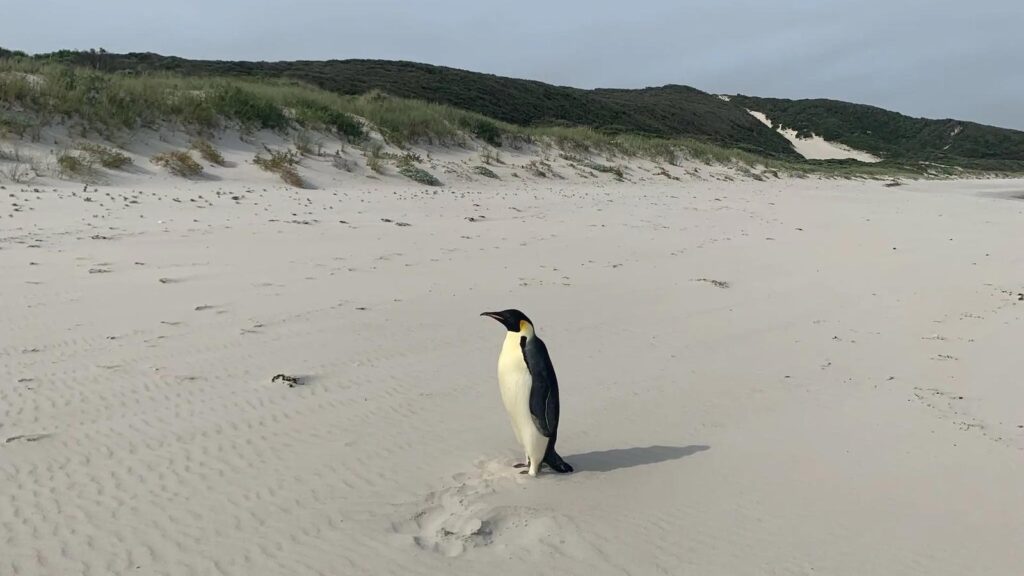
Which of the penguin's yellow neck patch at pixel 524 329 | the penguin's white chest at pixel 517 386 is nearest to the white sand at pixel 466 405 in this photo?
the penguin's white chest at pixel 517 386

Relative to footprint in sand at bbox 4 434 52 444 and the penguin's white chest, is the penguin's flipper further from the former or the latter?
footprint in sand at bbox 4 434 52 444

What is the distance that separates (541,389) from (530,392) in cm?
6

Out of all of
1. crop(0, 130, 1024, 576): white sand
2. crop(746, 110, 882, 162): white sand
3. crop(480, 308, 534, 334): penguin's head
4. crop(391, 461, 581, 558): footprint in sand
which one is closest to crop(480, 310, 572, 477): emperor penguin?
crop(480, 308, 534, 334): penguin's head

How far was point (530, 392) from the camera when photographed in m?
3.70

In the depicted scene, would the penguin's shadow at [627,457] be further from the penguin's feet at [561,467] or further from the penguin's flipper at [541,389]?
the penguin's flipper at [541,389]

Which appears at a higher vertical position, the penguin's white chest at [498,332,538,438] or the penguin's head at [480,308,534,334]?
the penguin's head at [480,308,534,334]

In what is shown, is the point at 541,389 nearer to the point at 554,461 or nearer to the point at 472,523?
the point at 554,461

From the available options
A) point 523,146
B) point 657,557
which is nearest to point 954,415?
point 657,557

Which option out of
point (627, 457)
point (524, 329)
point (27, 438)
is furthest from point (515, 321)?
point (27, 438)

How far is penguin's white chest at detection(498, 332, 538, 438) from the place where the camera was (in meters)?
3.70

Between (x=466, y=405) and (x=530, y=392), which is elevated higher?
(x=530, y=392)

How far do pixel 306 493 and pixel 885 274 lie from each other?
28.4 ft

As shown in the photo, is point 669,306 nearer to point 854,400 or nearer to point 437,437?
point 854,400

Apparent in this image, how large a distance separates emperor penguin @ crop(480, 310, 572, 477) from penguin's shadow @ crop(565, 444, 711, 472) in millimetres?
151
